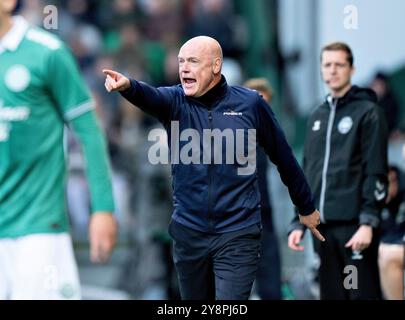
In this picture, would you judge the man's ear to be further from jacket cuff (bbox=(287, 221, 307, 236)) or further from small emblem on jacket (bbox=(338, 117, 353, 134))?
jacket cuff (bbox=(287, 221, 307, 236))

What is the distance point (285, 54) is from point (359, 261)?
5.73 m

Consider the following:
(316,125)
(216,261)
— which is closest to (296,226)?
(316,125)

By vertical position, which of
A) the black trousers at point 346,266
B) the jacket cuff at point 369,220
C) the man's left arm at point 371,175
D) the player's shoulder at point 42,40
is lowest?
the black trousers at point 346,266

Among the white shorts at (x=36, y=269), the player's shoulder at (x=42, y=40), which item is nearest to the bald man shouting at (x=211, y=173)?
the white shorts at (x=36, y=269)

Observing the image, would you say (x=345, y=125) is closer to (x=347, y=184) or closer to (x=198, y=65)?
(x=347, y=184)

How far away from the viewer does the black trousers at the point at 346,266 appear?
8.66 meters

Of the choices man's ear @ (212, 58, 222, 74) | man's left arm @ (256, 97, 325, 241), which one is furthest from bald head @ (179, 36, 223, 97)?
man's left arm @ (256, 97, 325, 241)

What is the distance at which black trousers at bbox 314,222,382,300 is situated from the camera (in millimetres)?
8664

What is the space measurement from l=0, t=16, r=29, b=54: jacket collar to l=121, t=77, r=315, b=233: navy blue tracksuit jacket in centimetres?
99

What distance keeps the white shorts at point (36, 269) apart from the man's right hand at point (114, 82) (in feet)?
3.70

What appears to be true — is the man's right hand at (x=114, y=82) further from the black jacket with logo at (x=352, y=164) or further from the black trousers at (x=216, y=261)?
the black jacket with logo at (x=352, y=164)

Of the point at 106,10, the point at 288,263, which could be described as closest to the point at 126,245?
the point at 288,263
